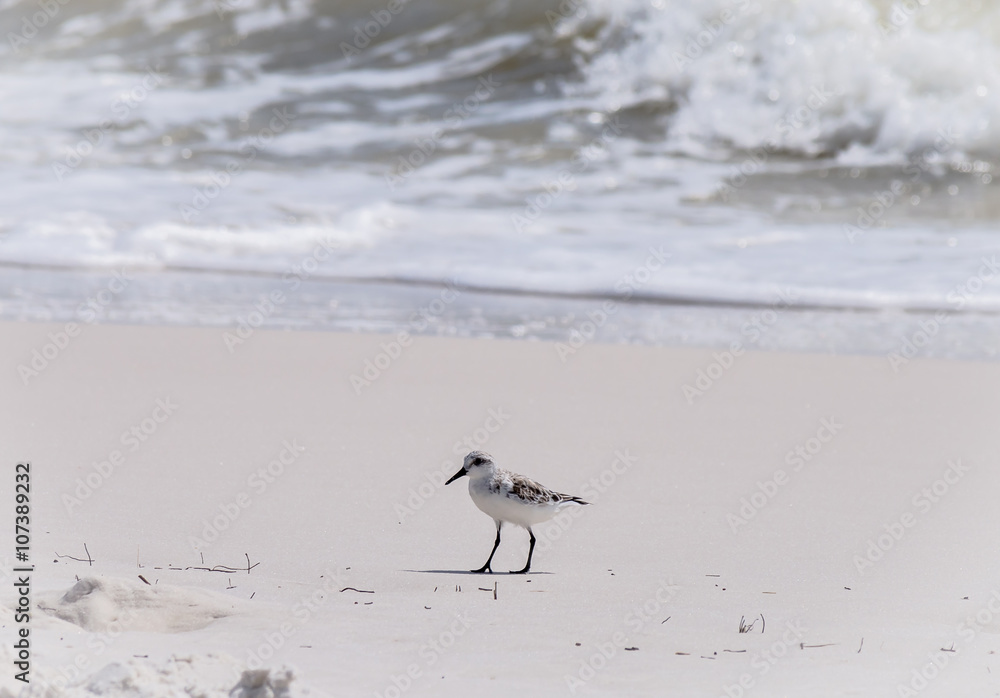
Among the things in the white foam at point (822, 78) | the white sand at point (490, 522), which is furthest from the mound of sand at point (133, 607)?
the white foam at point (822, 78)

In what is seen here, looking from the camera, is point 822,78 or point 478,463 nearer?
point 478,463

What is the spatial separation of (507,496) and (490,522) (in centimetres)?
61

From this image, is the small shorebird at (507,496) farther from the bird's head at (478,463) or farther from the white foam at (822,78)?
the white foam at (822,78)

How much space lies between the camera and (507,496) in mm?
3893

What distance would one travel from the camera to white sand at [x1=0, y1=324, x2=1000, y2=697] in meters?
3.07

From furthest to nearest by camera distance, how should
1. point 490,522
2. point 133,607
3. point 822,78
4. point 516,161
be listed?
point 822,78, point 516,161, point 490,522, point 133,607

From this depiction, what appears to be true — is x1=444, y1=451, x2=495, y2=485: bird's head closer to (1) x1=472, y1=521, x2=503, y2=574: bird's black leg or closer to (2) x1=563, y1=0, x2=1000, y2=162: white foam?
(1) x1=472, y1=521, x2=503, y2=574: bird's black leg

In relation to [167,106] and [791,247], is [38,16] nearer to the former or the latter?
[167,106]

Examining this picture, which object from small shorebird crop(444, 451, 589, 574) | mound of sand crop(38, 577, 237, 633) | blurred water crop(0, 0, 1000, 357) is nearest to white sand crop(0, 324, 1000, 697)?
mound of sand crop(38, 577, 237, 633)

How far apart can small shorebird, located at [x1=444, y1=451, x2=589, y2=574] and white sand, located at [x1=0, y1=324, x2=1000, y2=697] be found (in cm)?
19

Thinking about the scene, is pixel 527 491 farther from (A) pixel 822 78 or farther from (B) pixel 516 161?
(A) pixel 822 78

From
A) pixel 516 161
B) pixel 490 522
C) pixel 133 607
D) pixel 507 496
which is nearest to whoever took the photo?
pixel 133 607

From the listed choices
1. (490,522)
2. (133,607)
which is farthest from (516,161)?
(133,607)

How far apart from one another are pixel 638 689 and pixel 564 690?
0.18 metres
